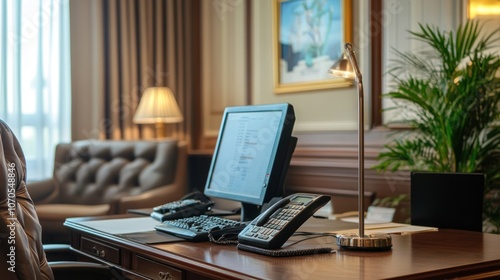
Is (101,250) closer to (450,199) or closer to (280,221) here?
(280,221)

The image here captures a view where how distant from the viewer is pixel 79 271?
2033 mm

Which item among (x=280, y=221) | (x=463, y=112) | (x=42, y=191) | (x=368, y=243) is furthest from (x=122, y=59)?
(x=368, y=243)

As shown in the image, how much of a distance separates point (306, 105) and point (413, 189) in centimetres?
225

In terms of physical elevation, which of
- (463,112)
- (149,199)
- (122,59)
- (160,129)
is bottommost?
(149,199)

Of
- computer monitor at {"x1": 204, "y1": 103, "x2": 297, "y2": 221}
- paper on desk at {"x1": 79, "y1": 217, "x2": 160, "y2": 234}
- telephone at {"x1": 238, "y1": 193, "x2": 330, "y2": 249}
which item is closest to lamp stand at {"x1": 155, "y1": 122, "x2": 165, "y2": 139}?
paper on desk at {"x1": 79, "y1": 217, "x2": 160, "y2": 234}

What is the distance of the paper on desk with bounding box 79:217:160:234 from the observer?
223cm

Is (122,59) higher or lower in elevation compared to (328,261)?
higher

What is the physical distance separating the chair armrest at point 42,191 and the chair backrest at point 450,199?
2.87 metres

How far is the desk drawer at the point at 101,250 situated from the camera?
2.15 m

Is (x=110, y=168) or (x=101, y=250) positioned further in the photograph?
(x=110, y=168)

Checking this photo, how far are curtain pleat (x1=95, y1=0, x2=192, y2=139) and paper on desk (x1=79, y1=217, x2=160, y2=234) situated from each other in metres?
2.81

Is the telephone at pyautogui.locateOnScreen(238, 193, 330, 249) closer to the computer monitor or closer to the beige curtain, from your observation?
the computer monitor

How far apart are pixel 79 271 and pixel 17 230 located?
1.20 ft

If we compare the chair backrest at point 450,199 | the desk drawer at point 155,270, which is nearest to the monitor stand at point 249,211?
the desk drawer at point 155,270
